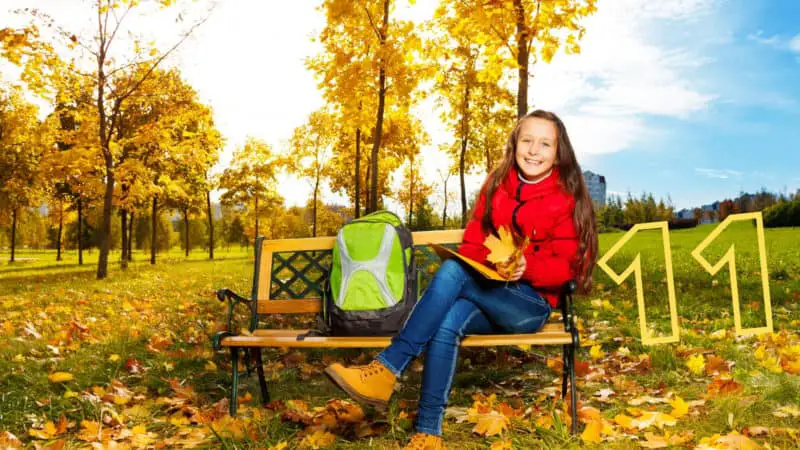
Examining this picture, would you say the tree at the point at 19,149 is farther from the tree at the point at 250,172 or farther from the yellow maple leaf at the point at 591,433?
the yellow maple leaf at the point at 591,433

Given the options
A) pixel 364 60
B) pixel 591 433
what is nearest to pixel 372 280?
pixel 591 433

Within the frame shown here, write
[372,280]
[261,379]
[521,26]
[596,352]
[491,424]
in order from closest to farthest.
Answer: [491,424]
[372,280]
[261,379]
[596,352]
[521,26]

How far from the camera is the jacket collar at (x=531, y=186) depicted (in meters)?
3.60

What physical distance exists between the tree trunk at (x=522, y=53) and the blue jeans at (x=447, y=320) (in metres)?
5.74

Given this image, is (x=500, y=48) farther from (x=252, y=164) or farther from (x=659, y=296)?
(x=252, y=164)

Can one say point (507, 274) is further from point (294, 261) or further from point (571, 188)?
point (294, 261)

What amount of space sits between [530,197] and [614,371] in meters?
1.73

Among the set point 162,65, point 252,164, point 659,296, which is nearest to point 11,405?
point 659,296

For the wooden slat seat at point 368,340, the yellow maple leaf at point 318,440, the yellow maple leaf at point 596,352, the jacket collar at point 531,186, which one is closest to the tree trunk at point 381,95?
the yellow maple leaf at point 596,352

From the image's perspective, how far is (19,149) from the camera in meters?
20.8

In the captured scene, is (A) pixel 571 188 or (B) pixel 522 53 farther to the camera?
(B) pixel 522 53

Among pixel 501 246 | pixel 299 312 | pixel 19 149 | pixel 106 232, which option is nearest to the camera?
pixel 501 246

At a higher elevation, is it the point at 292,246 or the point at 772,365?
the point at 292,246

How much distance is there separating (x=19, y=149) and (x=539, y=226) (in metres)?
21.7
